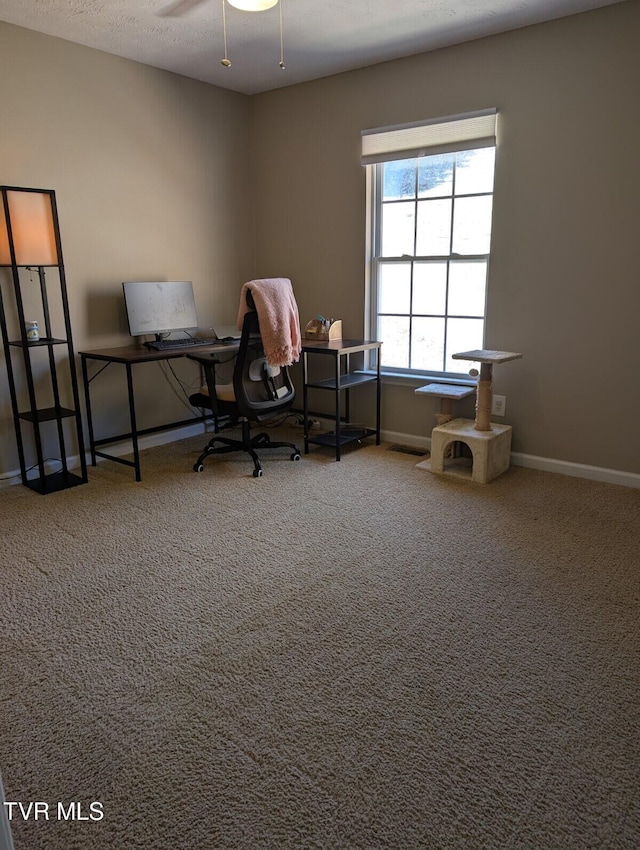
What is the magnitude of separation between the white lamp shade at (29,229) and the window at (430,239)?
2.11 meters

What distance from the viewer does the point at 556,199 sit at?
3.41 metres

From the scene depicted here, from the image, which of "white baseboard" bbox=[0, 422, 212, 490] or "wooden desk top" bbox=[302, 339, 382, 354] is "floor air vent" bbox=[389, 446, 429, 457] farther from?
"white baseboard" bbox=[0, 422, 212, 490]

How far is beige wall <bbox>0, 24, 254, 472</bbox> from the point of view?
3.42 m

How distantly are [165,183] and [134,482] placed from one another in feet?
6.95

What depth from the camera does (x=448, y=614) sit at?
2.18 m

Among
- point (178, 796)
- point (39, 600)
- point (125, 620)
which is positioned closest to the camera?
point (178, 796)

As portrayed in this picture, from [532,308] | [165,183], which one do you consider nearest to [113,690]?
[532,308]

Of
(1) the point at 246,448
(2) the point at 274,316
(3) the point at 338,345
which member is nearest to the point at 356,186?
(3) the point at 338,345

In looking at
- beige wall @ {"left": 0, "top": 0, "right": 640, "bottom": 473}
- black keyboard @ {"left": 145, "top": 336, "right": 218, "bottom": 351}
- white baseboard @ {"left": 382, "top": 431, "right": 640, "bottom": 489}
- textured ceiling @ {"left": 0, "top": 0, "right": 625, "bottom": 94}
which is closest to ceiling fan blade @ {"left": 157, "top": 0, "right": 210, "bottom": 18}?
textured ceiling @ {"left": 0, "top": 0, "right": 625, "bottom": 94}

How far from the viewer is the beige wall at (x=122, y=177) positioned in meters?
3.42

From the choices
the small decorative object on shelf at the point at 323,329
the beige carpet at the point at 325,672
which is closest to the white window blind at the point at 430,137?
the small decorative object on shelf at the point at 323,329

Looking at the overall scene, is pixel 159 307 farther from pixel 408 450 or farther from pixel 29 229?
pixel 408 450

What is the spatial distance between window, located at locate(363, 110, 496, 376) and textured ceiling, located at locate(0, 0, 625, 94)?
47 centimetres

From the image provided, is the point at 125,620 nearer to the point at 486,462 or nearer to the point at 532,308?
the point at 486,462
